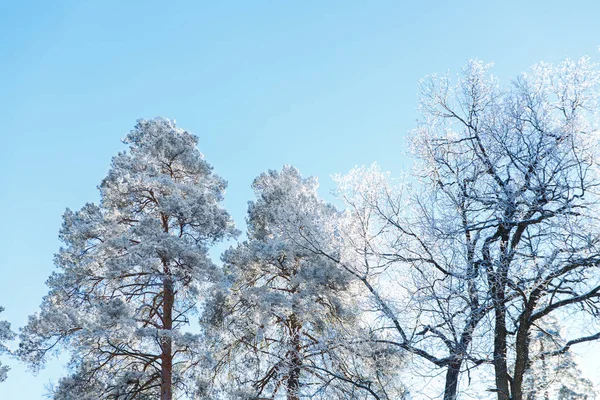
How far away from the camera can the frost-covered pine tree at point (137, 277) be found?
12.1m

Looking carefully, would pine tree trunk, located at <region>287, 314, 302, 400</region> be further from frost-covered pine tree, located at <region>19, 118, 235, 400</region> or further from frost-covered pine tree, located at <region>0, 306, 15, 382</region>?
frost-covered pine tree, located at <region>0, 306, 15, 382</region>

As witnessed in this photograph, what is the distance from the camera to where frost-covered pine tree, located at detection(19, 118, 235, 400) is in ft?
39.6

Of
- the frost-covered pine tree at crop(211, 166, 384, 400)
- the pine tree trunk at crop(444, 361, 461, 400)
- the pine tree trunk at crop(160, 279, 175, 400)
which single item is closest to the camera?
the pine tree trunk at crop(444, 361, 461, 400)

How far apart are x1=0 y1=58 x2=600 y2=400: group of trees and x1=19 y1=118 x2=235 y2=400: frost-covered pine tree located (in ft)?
0.17

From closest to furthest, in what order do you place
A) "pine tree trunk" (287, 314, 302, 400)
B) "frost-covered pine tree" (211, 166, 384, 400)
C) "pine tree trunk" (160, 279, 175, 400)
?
"pine tree trunk" (287, 314, 302, 400) < "pine tree trunk" (160, 279, 175, 400) < "frost-covered pine tree" (211, 166, 384, 400)

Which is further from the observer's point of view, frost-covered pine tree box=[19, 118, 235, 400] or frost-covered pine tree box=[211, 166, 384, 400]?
frost-covered pine tree box=[211, 166, 384, 400]

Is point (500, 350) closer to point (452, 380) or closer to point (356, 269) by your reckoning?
point (452, 380)

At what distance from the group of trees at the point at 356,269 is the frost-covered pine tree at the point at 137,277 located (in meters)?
0.05

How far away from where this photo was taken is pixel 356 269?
24.5 ft

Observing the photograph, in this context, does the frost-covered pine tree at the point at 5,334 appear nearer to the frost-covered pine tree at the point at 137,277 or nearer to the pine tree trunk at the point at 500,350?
the frost-covered pine tree at the point at 137,277

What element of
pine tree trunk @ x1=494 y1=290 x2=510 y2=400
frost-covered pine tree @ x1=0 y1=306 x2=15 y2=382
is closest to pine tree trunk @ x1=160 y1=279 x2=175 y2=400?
frost-covered pine tree @ x1=0 y1=306 x2=15 y2=382

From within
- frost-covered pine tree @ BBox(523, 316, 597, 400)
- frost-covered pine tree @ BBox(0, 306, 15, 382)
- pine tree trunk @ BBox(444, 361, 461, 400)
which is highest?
frost-covered pine tree @ BBox(0, 306, 15, 382)

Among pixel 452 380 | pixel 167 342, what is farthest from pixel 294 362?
pixel 452 380

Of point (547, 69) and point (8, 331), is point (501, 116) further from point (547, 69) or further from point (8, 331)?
point (8, 331)
